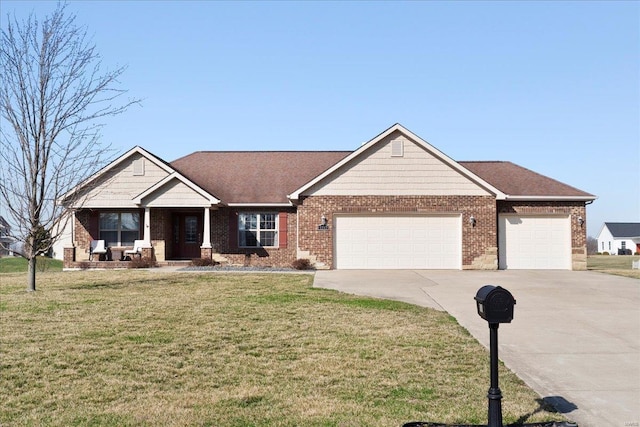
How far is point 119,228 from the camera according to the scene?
24.5 metres

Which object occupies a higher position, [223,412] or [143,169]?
[143,169]

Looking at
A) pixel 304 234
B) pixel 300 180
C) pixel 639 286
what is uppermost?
pixel 300 180

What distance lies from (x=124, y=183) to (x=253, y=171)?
19.8ft

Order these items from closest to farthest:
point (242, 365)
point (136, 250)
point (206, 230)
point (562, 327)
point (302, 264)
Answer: point (242, 365) → point (562, 327) → point (302, 264) → point (206, 230) → point (136, 250)

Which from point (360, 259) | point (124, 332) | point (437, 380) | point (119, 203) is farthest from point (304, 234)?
point (437, 380)

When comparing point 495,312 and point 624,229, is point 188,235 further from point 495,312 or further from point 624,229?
point 624,229

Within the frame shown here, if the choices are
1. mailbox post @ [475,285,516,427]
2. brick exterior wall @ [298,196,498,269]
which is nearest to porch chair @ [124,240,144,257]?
brick exterior wall @ [298,196,498,269]

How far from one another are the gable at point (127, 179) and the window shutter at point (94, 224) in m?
1.03

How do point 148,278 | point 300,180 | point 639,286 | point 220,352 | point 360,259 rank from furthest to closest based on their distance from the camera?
point 300,180 < point 360,259 < point 148,278 < point 639,286 < point 220,352

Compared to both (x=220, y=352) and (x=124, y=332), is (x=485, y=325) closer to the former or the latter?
(x=220, y=352)

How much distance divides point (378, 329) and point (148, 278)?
35.6ft

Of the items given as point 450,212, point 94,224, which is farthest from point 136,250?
point 450,212

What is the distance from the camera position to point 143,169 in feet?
79.2

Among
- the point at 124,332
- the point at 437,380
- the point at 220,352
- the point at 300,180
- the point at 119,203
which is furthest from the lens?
the point at 300,180
